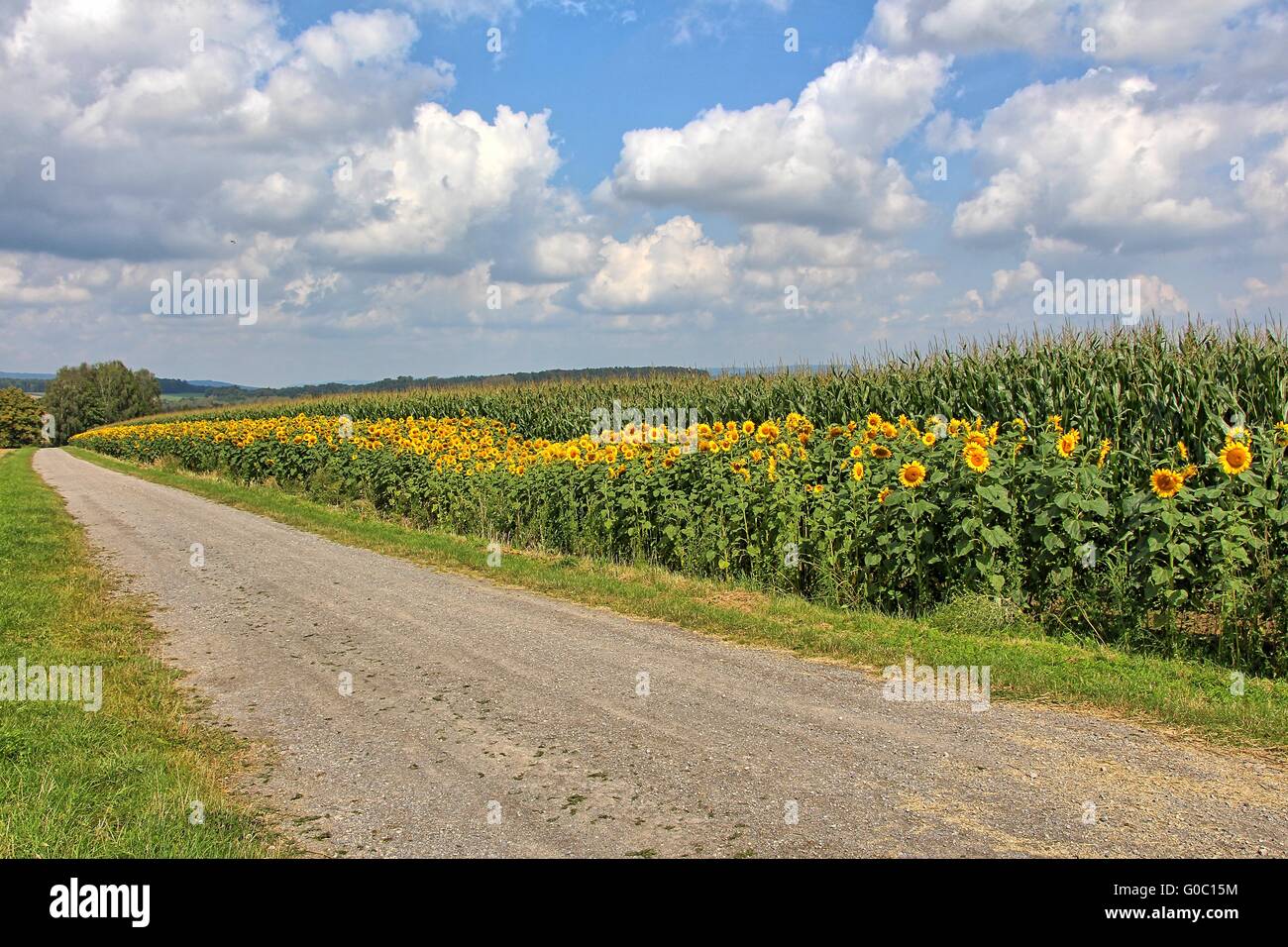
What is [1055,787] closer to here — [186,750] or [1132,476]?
[186,750]

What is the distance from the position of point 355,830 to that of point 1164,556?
6242 mm

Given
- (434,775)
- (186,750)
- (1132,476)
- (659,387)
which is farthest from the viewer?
(659,387)

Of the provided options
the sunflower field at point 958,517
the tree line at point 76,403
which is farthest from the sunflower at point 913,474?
the tree line at point 76,403

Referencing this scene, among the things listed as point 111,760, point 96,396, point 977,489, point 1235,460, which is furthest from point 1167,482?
point 96,396

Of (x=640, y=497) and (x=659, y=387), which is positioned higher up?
(x=659, y=387)

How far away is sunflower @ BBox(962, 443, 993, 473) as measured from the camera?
8.36 meters

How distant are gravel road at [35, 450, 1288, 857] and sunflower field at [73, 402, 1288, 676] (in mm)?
2090

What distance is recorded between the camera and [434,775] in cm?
497

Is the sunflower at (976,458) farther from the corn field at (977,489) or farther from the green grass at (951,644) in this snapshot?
the green grass at (951,644)

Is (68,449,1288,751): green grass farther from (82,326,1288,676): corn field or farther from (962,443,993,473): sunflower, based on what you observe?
(962,443,993,473): sunflower

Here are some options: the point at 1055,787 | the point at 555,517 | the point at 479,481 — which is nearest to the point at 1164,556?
the point at 1055,787

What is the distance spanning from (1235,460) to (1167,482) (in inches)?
21.2

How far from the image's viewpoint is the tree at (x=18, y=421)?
352 feet
